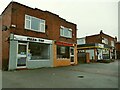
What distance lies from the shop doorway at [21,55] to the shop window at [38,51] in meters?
0.58

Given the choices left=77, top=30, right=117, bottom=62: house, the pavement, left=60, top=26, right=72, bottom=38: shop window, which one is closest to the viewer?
the pavement

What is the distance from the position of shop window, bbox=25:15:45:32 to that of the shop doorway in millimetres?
1946

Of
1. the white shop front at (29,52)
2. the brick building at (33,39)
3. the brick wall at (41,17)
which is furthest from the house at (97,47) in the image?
the white shop front at (29,52)

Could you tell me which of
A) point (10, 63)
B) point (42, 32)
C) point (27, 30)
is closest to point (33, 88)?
point (10, 63)

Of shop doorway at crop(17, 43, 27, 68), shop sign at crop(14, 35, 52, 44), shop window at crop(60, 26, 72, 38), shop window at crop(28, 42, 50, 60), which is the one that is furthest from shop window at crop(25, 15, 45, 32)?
shop window at crop(60, 26, 72, 38)

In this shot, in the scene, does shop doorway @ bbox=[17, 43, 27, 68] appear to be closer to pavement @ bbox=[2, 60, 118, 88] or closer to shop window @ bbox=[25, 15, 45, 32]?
shop window @ bbox=[25, 15, 45, 32]

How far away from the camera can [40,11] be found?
17375 mm

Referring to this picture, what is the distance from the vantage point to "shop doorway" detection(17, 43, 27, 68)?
14445 mm

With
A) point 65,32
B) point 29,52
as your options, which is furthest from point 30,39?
point 65,32

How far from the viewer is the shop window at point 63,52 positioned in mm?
19609

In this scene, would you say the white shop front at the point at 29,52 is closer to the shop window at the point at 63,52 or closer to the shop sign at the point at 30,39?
the shop sign at the point at 30,39

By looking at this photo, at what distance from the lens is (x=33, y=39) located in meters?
15.9

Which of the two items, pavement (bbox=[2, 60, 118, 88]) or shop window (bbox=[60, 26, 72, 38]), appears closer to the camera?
pavement (bbox=[2, 60, 118, 88])

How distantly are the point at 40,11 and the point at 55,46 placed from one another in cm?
436
